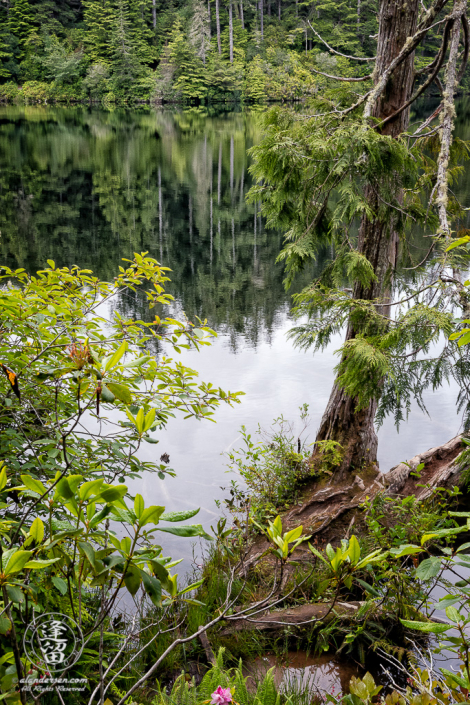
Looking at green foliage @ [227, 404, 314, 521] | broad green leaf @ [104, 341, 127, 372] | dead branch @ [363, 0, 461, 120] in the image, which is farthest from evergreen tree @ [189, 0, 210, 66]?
broad green leaf @ [104, 341, 127, 372]

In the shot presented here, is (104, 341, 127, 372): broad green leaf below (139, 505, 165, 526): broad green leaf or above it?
above

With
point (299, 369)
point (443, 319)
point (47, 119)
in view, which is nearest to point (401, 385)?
point (443, 319)

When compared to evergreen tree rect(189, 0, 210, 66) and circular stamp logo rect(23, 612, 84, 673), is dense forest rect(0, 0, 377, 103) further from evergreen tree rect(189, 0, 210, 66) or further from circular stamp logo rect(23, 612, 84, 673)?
circular stamp logo rect(23, 612, 84, 673)

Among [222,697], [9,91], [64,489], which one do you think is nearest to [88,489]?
[64,489]

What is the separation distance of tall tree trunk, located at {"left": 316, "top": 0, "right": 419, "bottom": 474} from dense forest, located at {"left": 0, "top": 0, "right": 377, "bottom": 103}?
38.0 m

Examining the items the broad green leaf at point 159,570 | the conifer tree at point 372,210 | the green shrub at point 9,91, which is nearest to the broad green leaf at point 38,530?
the broad green leaf at point 159,570

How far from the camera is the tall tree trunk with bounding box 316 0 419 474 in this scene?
339 centimetres

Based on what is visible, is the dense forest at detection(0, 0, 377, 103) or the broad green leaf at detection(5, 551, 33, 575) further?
the dense forest at detection(0, 0, 377, 103)

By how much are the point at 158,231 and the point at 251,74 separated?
33.9 m

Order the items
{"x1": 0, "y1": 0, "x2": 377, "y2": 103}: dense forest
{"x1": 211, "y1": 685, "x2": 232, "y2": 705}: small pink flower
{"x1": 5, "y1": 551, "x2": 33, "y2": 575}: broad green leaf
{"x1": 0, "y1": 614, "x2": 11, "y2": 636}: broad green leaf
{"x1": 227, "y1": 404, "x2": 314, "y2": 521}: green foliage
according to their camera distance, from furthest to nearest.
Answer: {"x1": 0, "y1": 0, "x2": 377, "y2": 103}: dense forest < {"x1": 227, "y1": 404, "x2": 314, "y2": 521}: green foliage < {"x1": 211, "y1": 685, "x2": 232, "y2": 705}: small pink flower < {"x1": 0, "y1": 614, "x2": 11, "y2": 636}: broad green leaf < {"x1": 5, "y1": 551, "x2": 33, "y2": 575}: broad green leaf

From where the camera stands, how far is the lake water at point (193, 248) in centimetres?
535

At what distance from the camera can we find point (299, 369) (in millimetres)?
7000

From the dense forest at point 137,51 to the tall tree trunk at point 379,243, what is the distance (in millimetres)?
37950

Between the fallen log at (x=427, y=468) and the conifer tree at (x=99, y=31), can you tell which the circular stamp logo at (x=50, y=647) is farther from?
the conifer tree at (x=99, y=31)
